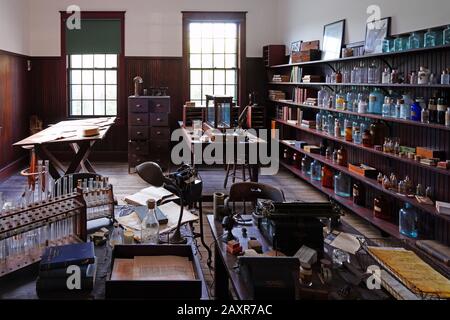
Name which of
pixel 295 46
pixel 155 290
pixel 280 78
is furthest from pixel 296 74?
pixel 155 290

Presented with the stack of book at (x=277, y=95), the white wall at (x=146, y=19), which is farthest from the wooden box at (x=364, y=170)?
the white wall at (x=146, y=19)

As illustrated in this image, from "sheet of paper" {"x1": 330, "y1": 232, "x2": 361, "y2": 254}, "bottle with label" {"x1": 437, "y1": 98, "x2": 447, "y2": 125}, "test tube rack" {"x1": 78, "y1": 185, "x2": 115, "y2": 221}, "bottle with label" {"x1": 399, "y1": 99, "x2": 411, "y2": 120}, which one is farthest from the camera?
"bottle with label" {"x1": 399, "y1": 99, "x2": 411, "y2": 120}

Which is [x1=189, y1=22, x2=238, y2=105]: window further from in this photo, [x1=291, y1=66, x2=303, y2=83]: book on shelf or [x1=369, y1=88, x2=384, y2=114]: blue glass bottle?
[x1=369, y1=88, x2=384, y2=114]: blue glass bottle

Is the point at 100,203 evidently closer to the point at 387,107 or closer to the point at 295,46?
the point at 387,107

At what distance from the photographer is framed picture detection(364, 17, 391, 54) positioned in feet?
17.1

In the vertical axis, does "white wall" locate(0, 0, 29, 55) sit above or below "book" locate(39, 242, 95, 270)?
above

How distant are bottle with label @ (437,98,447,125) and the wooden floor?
2.71 m

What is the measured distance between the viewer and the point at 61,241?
2203mm

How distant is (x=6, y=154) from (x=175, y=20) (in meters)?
4.09

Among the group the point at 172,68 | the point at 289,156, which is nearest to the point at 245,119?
the point at 289,156

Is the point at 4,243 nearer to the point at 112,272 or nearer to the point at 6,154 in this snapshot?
the point at 112,272

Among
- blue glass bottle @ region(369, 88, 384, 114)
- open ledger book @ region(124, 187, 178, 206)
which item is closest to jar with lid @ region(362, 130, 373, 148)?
blue glass bottle @ region(369, 88, 384, 114)

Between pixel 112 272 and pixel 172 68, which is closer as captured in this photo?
pixel 112 272

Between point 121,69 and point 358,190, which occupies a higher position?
point 121,69
